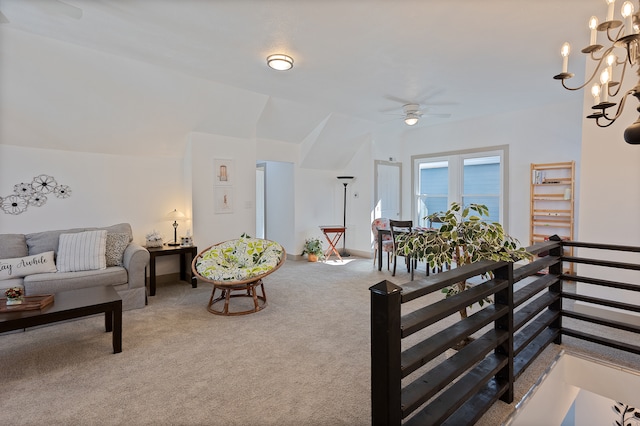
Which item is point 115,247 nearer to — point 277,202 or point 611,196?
point 277,202

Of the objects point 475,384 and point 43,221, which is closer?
point 475,384

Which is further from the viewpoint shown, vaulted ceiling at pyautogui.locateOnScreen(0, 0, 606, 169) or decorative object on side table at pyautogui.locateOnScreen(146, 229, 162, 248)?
decorative object on side table at pyautogui.locateOnScreen(146, 229, 162, 248)

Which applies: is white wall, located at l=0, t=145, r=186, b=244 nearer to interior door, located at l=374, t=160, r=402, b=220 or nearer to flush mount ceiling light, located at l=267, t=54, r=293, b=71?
flush mount ceiling light, located at l=267, t=54, r=293, b=71

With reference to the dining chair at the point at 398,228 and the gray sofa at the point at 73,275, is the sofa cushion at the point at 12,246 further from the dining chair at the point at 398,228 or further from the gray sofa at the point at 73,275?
the dining chair at the point at 398,228

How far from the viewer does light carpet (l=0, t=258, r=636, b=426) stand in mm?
1908

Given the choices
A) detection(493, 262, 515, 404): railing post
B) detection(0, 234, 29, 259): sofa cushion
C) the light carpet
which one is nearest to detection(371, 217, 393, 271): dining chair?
the light carpet

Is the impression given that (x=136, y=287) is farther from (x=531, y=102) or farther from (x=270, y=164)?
(x=531, y=102)

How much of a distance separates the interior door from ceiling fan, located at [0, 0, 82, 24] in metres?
5.13

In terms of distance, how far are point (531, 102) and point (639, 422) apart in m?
4.21

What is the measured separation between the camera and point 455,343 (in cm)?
157

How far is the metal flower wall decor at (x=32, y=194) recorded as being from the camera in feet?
Answer: 12.3

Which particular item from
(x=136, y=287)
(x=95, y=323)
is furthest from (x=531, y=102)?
(x=95, y=323)

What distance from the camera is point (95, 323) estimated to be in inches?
129

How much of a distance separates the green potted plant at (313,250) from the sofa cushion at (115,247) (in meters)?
3.34
